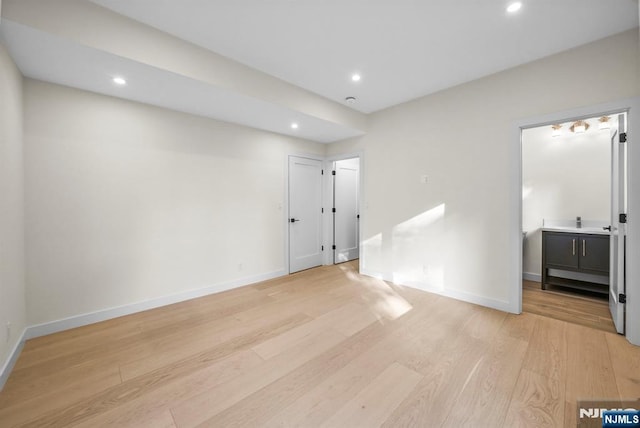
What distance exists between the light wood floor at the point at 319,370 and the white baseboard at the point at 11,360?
0.05 m

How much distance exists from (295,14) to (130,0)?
4.13ft

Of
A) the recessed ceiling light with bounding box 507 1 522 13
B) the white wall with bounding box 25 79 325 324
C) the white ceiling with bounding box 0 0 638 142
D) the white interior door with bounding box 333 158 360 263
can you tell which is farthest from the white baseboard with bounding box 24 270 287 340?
the recessed ceiling light with bounding box 507 1 522 13

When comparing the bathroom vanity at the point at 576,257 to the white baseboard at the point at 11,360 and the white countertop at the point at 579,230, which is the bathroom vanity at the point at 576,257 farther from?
the white baseboard at the point at 11,360

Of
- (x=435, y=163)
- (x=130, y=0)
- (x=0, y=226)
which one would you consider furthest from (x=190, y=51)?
(x=435, y=163)

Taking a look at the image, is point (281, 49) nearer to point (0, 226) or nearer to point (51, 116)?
point (51, 116)

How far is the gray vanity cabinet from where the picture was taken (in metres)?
3.33

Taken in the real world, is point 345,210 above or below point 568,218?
above

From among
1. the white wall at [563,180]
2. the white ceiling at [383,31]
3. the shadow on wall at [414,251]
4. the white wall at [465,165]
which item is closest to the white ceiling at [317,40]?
the white ceiling at [383,31]

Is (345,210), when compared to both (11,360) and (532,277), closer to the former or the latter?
(532,277)

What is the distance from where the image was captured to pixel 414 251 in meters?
3.79

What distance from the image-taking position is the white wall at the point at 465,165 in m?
2.48

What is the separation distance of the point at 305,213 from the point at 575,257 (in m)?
4.14

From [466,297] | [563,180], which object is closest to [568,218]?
[563,180]

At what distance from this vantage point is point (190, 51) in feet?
7.98
